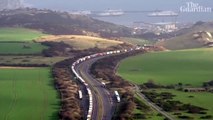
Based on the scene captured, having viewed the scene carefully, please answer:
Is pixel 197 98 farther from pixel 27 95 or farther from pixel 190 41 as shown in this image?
pixel 190 41

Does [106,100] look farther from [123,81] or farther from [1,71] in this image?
[1,71]

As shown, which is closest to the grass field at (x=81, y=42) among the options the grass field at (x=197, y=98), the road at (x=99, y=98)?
the road at (x=99, y=98)

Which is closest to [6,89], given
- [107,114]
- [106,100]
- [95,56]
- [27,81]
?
[27,81]

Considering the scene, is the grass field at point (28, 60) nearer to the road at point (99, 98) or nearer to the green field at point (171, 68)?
the road at point (99, 98)

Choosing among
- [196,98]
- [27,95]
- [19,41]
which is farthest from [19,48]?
[196,98]

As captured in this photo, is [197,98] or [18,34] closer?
[197,98]

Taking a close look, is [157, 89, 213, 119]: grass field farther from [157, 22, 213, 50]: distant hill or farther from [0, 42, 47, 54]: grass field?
[157, 22, 213, 50]: distant hill
